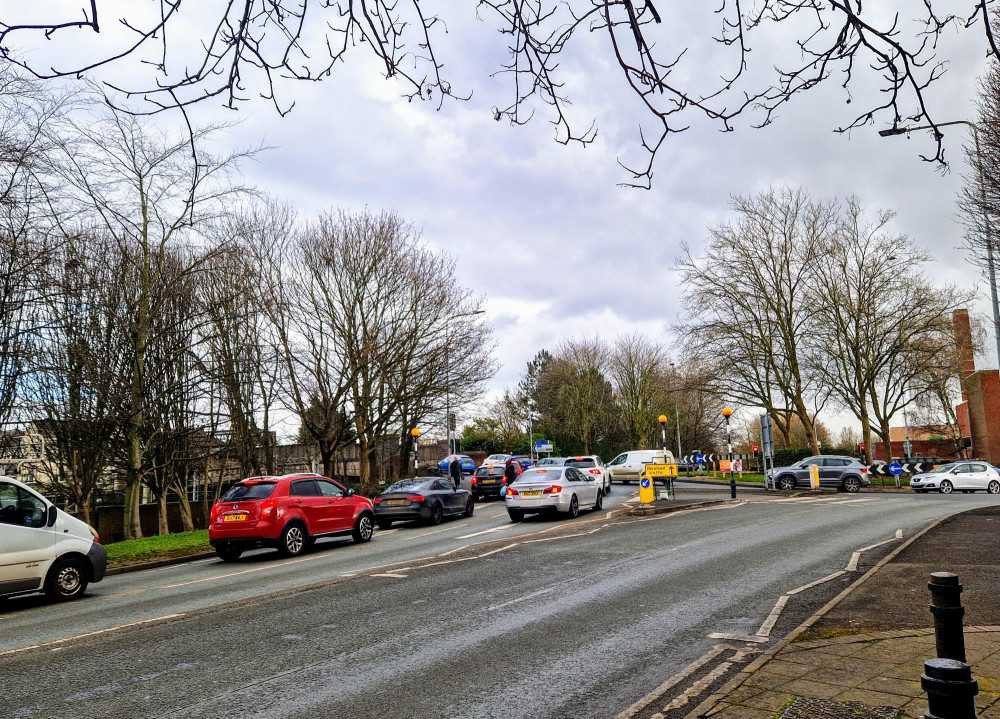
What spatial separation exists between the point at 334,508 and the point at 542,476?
21.3ft

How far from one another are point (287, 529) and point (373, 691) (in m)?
10.6

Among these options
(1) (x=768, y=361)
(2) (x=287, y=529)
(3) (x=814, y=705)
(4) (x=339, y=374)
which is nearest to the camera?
(3) (x=814, y=705)

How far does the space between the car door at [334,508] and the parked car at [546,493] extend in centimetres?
480

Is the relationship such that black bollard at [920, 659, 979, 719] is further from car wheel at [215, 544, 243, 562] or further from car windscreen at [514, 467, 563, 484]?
car windscreen at [514, 467, 563, 484]

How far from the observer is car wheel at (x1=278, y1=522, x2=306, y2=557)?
1548cm

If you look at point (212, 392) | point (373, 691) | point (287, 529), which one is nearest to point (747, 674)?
point (373, 691)

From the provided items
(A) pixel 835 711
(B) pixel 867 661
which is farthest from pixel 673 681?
(B) pixel 867 661

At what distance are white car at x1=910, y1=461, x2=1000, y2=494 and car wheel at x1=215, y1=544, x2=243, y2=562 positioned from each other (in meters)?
30.2

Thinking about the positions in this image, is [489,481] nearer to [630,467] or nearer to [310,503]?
[630,467]

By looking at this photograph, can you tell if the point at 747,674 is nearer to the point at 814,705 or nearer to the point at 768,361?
the point at 814,705

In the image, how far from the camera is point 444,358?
106 ft

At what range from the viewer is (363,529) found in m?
18.0

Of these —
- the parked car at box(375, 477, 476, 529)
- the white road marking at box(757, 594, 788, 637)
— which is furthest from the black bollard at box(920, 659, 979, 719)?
the parked car at box(375, 477, 476, 529)

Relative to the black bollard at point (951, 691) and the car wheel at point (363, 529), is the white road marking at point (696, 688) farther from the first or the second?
the car wheel at point (363, 529)
